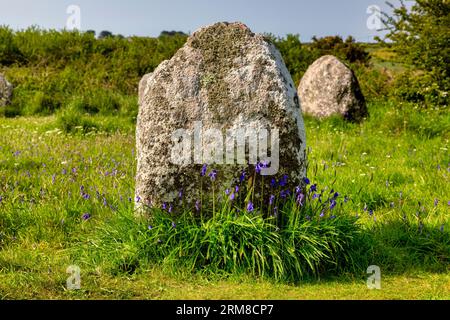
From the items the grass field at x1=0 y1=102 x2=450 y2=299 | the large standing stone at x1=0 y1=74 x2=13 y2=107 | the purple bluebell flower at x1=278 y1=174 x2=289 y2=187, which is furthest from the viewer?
the large standing stone at x1=0 y1=74 x2=13 y2=107

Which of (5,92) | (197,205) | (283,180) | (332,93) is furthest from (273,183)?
(5,92)

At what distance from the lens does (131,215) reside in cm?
516

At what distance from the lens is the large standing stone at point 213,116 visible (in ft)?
16.5

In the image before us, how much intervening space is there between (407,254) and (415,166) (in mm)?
3670

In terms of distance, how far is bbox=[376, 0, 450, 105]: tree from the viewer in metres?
13.2

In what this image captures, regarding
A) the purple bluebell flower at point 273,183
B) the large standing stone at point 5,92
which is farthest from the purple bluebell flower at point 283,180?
the large standing stone at point 5,92

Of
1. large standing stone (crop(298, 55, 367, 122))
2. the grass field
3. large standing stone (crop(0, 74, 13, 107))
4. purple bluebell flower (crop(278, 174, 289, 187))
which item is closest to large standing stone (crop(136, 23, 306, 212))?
purple bluebell flower (crop(278, 174, 289, 187))

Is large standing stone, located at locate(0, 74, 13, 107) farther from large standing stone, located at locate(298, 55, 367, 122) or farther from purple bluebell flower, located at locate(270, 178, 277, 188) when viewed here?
purple bluebell flower, located at locate(270, 178, 277, 188)

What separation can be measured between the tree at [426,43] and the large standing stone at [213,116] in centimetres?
893

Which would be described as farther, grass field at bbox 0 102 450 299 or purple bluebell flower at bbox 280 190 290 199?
purple bluebell flower at bbox 280 190 290 199

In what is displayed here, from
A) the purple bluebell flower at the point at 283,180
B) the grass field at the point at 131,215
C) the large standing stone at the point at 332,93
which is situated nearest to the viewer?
the grass field at the point at 131,215

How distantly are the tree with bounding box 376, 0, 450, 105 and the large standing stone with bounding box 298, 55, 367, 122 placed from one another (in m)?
1.76

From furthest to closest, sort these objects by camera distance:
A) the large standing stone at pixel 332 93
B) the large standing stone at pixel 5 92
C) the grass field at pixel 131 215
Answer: the large standing stone at pixel 5 92
the large standing stone at pixel 332 93
the grass field at pixel 131 215

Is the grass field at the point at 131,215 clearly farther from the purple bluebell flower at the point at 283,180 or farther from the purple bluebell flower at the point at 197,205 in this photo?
the purple bluebell flower at the point at 197,205
